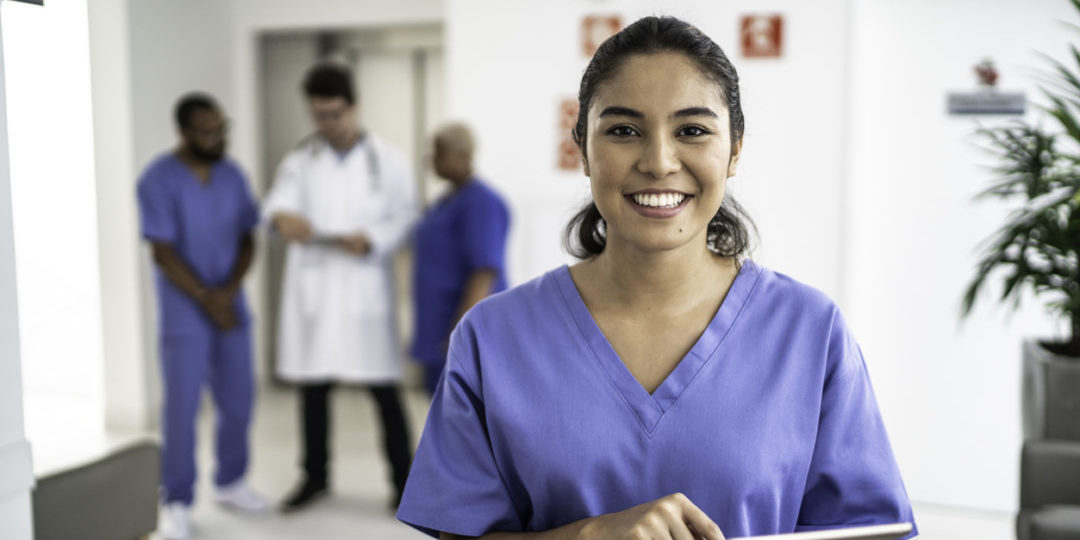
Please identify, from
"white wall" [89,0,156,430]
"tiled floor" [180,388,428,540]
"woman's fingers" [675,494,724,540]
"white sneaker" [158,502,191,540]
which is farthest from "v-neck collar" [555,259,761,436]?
"white wall" [89,0,156,430]

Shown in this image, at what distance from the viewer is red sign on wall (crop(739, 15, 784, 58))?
119 inches

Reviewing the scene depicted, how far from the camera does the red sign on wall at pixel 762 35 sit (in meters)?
3.03

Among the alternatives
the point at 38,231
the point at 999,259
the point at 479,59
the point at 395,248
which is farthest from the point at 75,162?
the point at 999,259

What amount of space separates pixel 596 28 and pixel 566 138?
1.36ft

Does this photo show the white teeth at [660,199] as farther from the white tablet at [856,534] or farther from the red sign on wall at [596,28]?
the red sign on wall at [596,28]

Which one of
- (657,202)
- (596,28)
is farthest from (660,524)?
(596,28)

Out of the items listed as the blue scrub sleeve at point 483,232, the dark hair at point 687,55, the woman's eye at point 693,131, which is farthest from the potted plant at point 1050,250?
the woman's eye at point 693,131

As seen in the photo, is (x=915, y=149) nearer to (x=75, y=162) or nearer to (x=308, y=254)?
(x=308, y=254)

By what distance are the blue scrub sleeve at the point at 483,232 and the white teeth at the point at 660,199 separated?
5.74 feet

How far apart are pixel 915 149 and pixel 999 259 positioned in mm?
790

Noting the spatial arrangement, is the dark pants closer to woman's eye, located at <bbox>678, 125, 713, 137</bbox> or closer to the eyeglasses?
the eyeglasses

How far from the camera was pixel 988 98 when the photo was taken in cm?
295

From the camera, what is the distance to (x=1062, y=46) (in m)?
2.87

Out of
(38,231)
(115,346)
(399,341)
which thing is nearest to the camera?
(38,231)
